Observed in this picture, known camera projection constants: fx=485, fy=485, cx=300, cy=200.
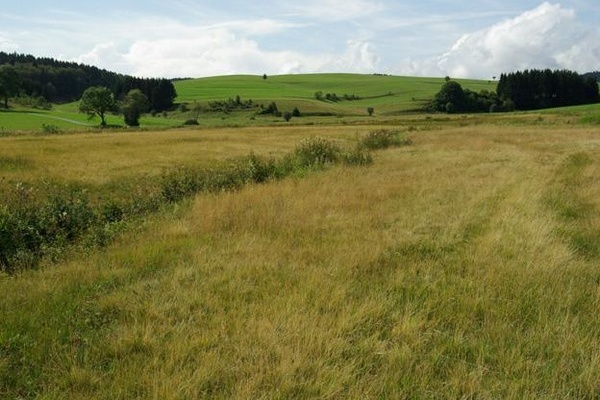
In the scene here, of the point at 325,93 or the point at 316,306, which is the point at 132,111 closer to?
the point at 325,93

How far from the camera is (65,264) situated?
771 centimetres

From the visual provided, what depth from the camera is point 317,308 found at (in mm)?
5660

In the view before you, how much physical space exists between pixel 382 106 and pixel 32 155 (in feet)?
388

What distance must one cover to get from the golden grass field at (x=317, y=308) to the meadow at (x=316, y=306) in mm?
24

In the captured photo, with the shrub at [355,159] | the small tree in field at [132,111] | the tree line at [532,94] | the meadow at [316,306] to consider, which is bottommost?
the meadow at [316,306]

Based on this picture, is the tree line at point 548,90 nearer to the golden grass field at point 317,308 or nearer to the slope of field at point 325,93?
the slope of field at point 325,93

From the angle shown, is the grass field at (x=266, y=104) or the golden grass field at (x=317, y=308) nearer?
the golden grass field at (x=317, y=308)

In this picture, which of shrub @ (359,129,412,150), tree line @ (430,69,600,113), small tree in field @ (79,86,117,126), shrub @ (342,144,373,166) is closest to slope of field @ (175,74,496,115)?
tree line @ (430,69,600,113)

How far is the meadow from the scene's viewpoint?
168 inches

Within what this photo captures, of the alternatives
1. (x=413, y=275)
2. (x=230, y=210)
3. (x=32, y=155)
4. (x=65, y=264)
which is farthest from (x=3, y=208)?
(x=32, y=155)

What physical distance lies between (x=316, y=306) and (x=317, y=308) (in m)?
0.05

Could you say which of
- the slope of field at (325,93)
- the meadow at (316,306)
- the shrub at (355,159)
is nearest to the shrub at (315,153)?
the shrub at (355,159)

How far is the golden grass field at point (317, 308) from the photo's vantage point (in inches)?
168

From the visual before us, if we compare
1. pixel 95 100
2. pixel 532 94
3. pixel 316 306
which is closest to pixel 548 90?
pixel 532 94
